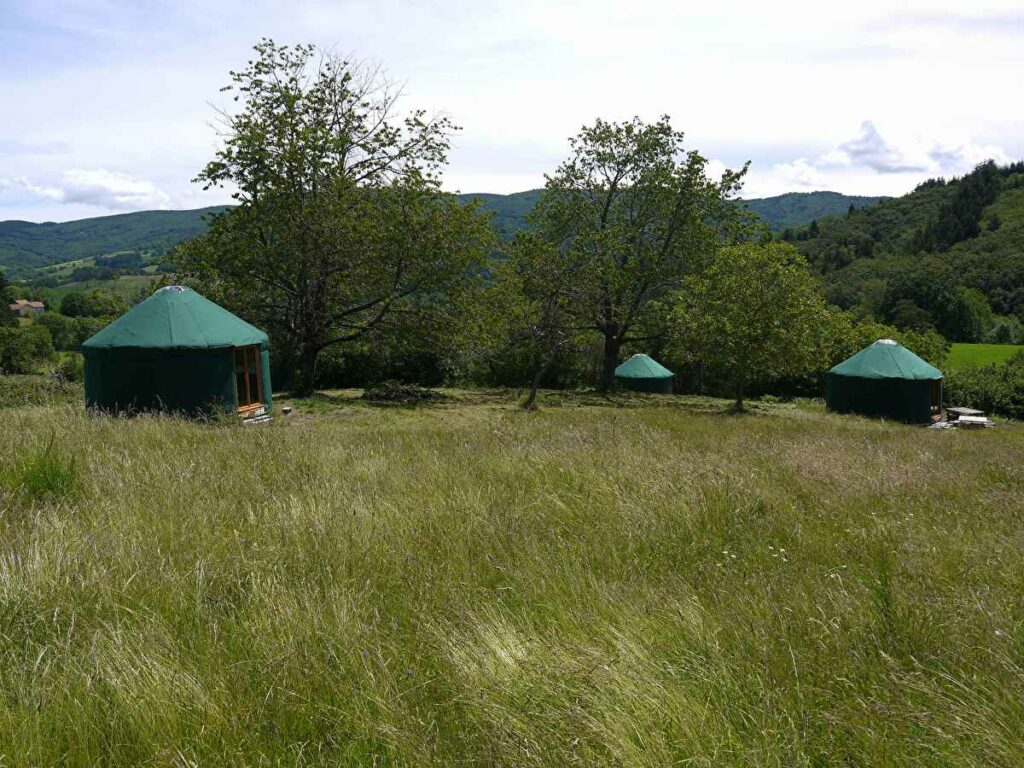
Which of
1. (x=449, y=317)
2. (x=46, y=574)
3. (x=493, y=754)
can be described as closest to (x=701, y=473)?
(x=493, y=754)

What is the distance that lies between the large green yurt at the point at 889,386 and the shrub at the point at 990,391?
24.1 ft

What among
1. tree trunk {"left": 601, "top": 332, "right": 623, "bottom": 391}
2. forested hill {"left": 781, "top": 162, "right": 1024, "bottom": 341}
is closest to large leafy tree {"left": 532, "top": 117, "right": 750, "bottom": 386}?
tree trunk {"left": 601, "top": 332, "right": 623, "bottom": 391}

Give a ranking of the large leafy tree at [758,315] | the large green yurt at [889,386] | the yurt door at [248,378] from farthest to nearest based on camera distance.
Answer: the large green yurt at [889,386], the large leafy tree at [758,315], the yurt door at [248,378]

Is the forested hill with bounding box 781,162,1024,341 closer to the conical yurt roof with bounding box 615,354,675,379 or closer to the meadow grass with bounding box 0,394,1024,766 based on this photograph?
the conical yurt roof with bounding box 615,354,675,379

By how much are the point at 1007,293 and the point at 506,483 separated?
94680 millimetres

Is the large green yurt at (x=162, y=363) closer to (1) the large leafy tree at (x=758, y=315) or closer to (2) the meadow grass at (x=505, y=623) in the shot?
(2) the meadow grass at (x=505, y=623)

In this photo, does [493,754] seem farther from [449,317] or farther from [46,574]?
[449,317]

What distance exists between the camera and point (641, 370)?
93.5 feet

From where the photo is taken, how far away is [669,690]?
197 cm

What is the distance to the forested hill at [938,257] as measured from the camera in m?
67.6

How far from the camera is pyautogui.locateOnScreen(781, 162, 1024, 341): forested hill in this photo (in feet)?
222

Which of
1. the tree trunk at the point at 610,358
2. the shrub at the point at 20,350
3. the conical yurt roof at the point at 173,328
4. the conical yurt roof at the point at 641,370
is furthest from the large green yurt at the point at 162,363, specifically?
the shrub at the point at 20,350

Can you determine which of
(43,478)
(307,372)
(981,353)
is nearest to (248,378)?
(307,372)

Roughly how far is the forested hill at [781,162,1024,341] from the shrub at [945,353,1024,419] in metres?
36.7
